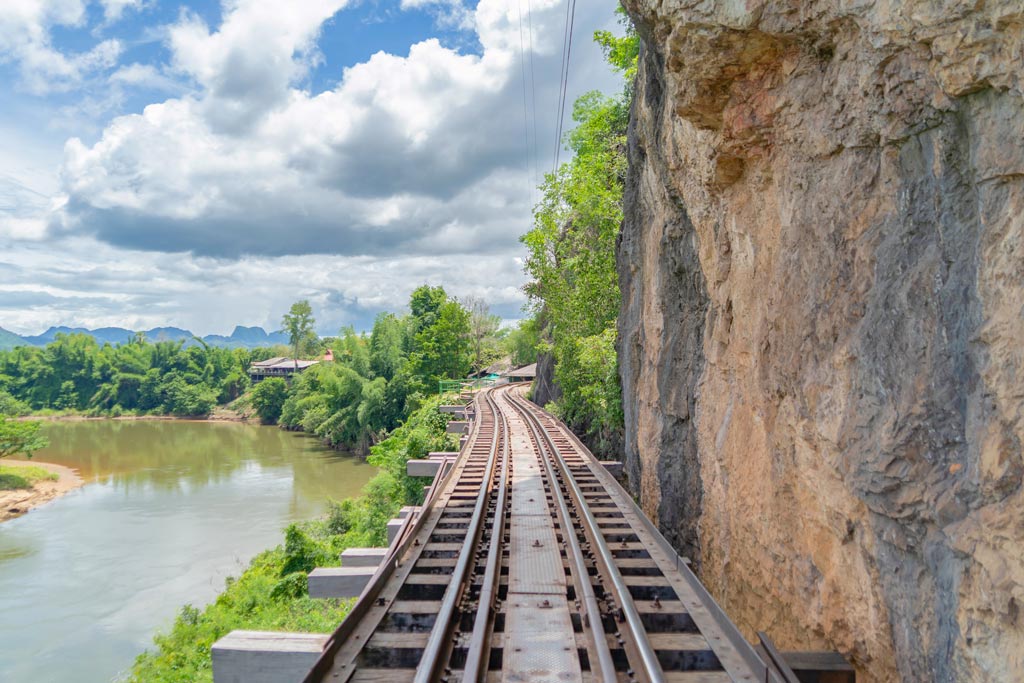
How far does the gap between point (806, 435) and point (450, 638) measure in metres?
3.41

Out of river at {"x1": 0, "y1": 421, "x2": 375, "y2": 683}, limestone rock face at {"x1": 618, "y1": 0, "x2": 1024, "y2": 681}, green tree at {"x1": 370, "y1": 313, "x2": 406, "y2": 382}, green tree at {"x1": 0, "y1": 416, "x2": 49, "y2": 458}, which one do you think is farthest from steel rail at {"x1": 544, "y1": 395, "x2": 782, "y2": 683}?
green tree at {"x1": 370, "y1": 313, "x2": 406, "y2": 382}

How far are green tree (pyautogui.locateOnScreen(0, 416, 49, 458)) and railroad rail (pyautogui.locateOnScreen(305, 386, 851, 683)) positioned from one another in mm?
44116

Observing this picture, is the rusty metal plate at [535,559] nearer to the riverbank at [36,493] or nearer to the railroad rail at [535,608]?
the railroad rail at [535,608]

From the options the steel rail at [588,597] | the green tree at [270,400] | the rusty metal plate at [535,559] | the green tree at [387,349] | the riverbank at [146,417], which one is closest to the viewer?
the steel rail at [588,597]

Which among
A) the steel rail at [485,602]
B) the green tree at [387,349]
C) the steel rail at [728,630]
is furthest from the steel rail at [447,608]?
the green tree at [387,349]

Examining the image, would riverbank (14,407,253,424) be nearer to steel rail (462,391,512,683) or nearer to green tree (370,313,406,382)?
green tree (370,313,406,382)

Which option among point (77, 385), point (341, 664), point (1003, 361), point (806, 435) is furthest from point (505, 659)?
point (77, 385)

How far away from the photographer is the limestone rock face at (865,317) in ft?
10.5

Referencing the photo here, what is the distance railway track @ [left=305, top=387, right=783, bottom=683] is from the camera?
426 cm

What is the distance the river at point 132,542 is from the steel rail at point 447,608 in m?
15.4

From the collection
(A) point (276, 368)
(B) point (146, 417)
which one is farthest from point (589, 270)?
(B) point (146, 417)

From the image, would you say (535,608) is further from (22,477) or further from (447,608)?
(22,477)

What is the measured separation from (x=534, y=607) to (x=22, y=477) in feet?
156

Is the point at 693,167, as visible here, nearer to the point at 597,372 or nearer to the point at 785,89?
the point at 785,89
